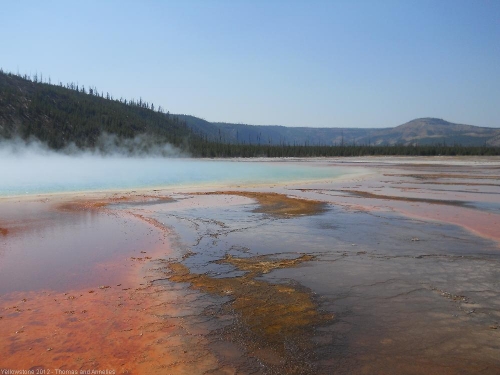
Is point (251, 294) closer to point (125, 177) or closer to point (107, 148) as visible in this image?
point (125, 177)

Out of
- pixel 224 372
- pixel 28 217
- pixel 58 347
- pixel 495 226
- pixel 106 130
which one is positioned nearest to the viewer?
pixel 224 372

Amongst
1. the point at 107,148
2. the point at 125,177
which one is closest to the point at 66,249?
the point at 125,177

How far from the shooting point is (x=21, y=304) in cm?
612

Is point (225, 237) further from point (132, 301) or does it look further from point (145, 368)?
point (145, 368)

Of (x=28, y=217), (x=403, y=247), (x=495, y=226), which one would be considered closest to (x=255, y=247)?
(x=403, y=247)

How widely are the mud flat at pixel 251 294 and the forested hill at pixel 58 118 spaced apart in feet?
280

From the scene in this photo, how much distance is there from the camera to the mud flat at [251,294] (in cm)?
457

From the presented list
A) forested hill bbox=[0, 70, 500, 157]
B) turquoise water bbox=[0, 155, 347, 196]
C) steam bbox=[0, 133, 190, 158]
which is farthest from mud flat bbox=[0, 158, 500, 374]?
forested hill bbox=[0, 70, 500, 157]

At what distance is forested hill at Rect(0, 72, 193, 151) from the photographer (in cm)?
8994

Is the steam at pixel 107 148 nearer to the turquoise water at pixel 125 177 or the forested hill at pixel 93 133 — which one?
the forested hill at pixel 93 133

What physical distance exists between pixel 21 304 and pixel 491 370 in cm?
626

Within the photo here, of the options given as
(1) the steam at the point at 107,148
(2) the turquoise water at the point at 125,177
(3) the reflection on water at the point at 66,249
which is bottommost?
(3) the reflection on water at the point at 66,249

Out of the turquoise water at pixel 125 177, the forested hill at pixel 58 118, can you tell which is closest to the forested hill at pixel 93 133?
the forested hill at pixel 58 118

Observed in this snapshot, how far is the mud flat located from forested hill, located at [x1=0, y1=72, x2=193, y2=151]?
85311mm
